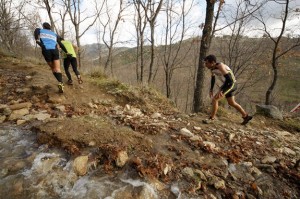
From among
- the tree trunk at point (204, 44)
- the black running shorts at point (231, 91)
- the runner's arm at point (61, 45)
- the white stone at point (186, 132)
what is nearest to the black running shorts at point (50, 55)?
the runner's arm at point (61, 45)

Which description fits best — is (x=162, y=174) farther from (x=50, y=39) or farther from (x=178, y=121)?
(x=50, y=39)

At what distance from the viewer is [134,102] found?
18.0 ft

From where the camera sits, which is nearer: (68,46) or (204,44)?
(68,46)

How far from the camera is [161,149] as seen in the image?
3084 millimetres

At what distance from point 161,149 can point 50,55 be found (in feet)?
11.9

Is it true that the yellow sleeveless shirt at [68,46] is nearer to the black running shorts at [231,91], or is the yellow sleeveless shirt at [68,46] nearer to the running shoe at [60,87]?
the running shoe at [60,87]

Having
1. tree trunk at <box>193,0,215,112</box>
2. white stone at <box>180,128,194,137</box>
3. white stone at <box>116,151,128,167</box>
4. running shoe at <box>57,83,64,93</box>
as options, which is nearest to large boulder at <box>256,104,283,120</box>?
tree trunk at <box>193,0,215,112</box>

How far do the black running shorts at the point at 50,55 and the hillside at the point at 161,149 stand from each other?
30.3 inches

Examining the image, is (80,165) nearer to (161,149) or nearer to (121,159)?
(121,159)

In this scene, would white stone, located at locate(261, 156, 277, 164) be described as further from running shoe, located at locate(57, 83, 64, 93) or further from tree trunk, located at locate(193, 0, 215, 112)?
running shoe, located at locate(57, 83, 64, 93)

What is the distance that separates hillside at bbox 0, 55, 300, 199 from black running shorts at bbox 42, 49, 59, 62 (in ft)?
2.52

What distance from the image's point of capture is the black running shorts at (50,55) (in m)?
4.71

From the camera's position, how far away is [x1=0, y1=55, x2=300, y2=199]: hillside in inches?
96.7

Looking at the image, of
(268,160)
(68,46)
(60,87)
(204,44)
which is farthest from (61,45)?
(268,160)
